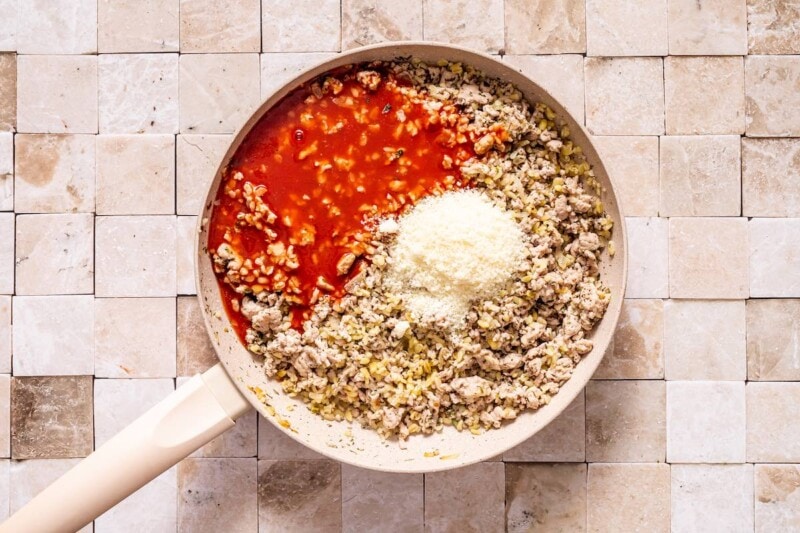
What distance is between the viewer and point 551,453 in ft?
4.61

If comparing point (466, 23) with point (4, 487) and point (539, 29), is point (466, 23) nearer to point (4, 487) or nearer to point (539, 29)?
point (539, 29)

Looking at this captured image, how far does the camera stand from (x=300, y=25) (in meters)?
1.38

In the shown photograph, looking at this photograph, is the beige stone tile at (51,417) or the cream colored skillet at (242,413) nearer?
the cream colored skillet at (242,413)

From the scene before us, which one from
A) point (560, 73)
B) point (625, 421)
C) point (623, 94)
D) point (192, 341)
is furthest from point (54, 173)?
point (625, 421)

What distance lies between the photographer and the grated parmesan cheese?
120 centimetres

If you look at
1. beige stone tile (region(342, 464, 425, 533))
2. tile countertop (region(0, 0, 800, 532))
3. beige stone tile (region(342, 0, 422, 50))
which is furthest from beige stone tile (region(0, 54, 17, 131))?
beige stone tile (region(342, 464, 425, 533))

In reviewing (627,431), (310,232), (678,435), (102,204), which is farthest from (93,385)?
(678,435)

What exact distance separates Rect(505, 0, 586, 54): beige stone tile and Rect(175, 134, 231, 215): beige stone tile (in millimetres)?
617

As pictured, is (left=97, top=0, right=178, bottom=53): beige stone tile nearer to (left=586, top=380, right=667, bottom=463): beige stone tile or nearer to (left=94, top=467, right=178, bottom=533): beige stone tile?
(left=94, top=467, right=178, bottom=533): beige stone tile

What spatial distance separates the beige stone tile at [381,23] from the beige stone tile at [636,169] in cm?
45

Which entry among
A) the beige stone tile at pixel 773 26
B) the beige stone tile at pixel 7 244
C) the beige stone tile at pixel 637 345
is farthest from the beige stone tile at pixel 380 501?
the beige stone tile at pixel 773 26

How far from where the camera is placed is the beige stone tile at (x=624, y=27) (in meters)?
1.39

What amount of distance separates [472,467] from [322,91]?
804mm

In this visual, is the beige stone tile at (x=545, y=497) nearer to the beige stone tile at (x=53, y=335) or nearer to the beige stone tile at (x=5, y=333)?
the beige stone tile at (x=53, y=335)
